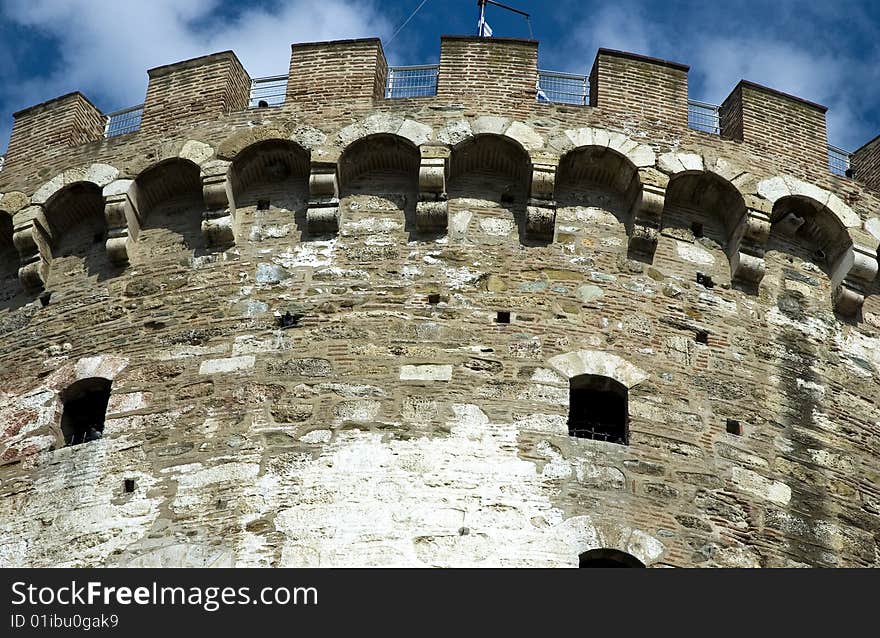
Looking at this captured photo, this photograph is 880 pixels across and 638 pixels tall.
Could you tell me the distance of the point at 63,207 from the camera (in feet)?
57.3

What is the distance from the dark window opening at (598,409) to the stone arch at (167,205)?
3.98 metres

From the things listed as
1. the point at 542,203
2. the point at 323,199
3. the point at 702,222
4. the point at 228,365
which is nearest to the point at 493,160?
the point at 542,203

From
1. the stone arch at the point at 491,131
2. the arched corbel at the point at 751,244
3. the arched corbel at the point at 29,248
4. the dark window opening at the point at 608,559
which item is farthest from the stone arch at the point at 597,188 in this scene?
the arched corbel at the point at 29,248

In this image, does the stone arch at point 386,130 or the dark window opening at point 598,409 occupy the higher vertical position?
the stone arch at point 386,130

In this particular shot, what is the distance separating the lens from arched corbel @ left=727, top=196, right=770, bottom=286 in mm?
16453

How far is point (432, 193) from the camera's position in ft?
53.6

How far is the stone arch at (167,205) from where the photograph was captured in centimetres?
1683

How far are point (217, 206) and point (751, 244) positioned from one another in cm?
495

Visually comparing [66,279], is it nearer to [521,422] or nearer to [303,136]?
[303,136]

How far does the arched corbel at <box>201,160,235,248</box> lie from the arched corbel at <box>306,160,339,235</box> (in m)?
0.74

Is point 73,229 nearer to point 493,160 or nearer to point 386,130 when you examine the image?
point 386,130

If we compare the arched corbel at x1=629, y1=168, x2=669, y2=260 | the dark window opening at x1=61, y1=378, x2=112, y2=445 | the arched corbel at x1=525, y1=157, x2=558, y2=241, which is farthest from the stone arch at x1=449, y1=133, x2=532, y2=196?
the dark window opening at x1=61, y1=378, x2=112, y2=445

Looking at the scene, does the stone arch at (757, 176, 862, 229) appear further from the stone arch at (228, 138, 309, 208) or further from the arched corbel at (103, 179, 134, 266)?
the arched corbel at (103, 179, 134, 266)

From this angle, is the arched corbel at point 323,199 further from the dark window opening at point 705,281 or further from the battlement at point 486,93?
the dark window opening at point 705,281
